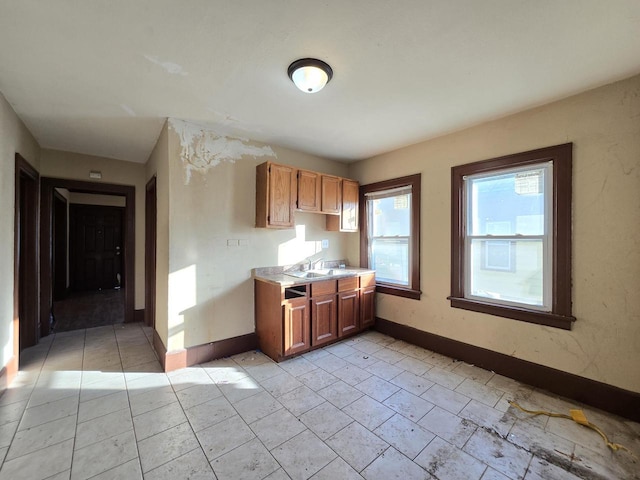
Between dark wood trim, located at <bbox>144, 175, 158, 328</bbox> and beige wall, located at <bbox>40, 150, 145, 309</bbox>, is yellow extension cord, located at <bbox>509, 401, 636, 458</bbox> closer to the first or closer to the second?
dark wood trim, located at <bbox>144, 175, 158, 328</bbox>

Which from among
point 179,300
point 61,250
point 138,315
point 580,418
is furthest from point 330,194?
point 61,250

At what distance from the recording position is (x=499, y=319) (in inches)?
109

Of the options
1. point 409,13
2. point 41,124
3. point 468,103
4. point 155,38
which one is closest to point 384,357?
point 468,103

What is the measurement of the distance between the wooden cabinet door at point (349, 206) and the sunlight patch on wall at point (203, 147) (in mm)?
1434

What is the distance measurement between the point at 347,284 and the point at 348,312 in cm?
37

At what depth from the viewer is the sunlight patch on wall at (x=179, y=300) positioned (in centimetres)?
281

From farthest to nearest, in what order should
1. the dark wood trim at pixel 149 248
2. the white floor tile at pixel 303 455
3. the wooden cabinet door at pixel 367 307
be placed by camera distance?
1. the dark wood trim at pixel 149 248
2. the wooden cabinet door at pixel 367 307
3. the white floor tile at pixel 303 455

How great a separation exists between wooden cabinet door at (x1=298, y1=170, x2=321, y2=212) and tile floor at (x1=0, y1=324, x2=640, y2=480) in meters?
1.86

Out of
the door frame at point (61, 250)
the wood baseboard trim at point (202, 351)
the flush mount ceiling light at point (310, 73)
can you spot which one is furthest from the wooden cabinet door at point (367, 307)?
the door frame at point (61, 250)

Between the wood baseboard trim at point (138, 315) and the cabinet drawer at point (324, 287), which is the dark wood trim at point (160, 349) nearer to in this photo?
the wood baseboard trim at point (138, 315)

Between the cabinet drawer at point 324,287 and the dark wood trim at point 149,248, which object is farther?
the dark wood trim at point 149,248

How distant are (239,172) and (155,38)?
165cm

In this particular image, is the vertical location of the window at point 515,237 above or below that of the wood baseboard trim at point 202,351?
above

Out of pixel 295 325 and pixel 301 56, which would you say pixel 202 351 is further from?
pixel 301 56
